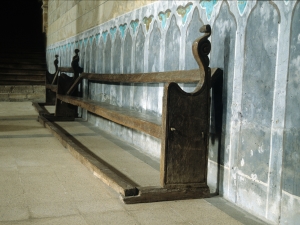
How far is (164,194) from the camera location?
7.34 ft

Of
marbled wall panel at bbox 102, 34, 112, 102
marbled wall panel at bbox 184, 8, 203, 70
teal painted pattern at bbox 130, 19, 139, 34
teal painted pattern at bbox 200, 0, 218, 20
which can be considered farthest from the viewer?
marbled wall panel at bbox 102, 34, 112, 102

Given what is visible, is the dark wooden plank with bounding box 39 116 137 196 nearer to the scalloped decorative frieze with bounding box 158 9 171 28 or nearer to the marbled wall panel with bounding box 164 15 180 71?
the marbled wall panel with bounding box 164 15 180 71

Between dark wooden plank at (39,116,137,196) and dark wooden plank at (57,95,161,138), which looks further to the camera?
dark wooden plank at (57,95,161,138)

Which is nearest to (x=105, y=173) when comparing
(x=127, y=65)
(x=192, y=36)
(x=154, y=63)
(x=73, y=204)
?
(x=73, y=204)

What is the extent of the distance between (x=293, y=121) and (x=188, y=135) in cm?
65

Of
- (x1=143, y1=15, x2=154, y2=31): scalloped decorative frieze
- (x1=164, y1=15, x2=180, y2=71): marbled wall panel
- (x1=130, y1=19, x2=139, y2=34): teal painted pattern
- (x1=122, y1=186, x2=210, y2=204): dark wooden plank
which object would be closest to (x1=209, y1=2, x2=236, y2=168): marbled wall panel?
(x1=122, y1=186, x2=210, y2=204): dark wooden plank

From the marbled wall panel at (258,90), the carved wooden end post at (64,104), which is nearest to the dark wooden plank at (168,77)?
the marbled wall panel at (258,90)

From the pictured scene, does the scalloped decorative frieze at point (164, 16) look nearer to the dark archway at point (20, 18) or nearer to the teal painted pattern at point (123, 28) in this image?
the teal painted pattern at point (123, 28)

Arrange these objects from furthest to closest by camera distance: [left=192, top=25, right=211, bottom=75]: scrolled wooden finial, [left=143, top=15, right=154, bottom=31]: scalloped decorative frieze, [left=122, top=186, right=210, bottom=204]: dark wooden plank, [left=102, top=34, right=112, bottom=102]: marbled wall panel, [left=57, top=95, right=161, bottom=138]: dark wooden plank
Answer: [left=102, top=34, right=112, bottom=102]: marbled wall panel < [left=143, top=15, right=154, bottom=31]: scalloped decorative frieze < [left=57, top=95, right=161, bottom=138]: dark wooden plank < [left=192, top=25, right=211, bottom=75]: scrolled wooden finial < [left=122, top=186, right=210, bottom=204]: dark wooden plank

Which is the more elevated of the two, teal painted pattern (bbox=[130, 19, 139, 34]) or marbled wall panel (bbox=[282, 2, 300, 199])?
teal painted pattern (bbox=[130, 19, 139, 34])

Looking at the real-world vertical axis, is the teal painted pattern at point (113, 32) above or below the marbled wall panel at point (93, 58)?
above

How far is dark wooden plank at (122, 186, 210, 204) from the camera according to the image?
2180mm

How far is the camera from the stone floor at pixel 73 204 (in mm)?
1911

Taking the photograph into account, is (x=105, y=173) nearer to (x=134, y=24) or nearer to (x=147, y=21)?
(x=147, y=21)
